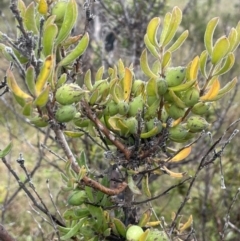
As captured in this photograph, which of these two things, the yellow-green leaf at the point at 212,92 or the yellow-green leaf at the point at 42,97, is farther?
the yellow-green leaf at the point at 212,92

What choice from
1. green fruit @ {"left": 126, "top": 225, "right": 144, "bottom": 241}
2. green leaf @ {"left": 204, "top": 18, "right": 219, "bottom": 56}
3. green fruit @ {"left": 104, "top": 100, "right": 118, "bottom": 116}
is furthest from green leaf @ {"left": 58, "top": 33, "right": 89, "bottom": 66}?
green fruit @ {"left": 126, "top": 225, "right": 144, "bottom": 241}

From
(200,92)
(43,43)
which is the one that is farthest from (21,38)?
(200,92)

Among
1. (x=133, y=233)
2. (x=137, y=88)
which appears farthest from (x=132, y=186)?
(x=137, y=88)

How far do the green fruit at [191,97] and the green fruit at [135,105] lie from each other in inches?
3.1

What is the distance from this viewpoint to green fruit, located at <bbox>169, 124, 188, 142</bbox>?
0.85m

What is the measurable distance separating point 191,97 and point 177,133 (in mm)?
74

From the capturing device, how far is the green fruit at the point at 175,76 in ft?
2.67

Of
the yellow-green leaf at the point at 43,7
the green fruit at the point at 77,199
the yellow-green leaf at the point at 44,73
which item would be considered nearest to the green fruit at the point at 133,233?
the green fruit at the point at 77,199

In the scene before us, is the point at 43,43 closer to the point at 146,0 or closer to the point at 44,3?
the point at 44,3

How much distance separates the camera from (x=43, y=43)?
75 cm

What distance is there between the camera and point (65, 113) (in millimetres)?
770

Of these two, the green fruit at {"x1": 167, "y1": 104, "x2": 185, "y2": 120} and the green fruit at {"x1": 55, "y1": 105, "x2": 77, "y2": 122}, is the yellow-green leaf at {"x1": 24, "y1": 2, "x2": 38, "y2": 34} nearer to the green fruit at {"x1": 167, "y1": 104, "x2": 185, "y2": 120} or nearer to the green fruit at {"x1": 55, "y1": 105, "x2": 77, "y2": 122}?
the green fruit at {"x1": 55, "y1": 105, "x2": 77, "y2": 122}

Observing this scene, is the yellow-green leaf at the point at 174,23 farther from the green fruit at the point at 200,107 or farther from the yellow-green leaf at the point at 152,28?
the green fruit at the point at 200,107

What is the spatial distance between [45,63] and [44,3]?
150mm
